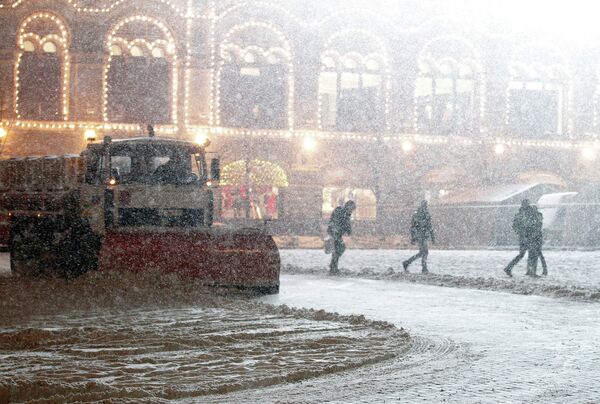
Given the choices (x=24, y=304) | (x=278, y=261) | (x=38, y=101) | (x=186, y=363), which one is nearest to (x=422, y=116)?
(x=38, y=101)

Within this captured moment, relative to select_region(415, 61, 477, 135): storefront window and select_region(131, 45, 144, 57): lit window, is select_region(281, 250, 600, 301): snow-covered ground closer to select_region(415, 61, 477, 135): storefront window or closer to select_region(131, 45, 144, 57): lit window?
select_region(415, 61, 477, 135): storefront window

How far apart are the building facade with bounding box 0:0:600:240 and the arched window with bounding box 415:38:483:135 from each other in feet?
0.20

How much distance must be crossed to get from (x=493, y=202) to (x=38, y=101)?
1762 cm

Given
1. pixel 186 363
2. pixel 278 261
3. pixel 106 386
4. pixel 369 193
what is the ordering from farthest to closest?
1. pixel 369 193
2. pixel 278 261
3. pixel 186 363
4. pixel 106 386

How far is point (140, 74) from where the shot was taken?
38.0 meters

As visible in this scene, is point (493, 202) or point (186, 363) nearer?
point (186, 363)

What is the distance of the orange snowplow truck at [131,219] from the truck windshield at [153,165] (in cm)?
2

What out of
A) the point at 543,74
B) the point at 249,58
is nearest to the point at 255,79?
the point at 249,58

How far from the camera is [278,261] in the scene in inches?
607

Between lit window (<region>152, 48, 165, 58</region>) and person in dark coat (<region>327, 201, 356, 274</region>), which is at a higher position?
lit window (<region>152, 48, 165, 58</region>)

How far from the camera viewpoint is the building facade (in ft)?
122

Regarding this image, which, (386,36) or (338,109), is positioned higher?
(386,36)

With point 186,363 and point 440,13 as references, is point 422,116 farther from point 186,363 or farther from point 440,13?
point 186,363

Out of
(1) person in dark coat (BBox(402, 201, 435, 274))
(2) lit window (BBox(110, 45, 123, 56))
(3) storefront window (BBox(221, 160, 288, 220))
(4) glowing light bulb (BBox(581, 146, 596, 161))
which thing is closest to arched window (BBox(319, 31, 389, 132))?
(3) storefront window (BBox(221, 160, 288, 220))
